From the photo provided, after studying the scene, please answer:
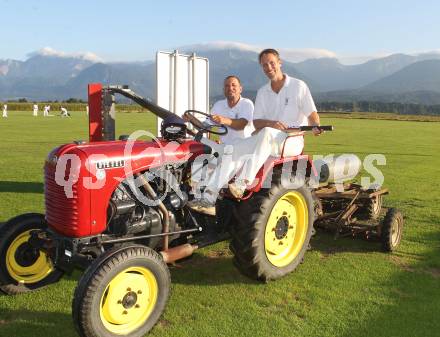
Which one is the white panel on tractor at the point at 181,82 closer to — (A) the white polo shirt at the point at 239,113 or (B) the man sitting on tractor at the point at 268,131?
(A) the white polo shirt at the point at 239,113

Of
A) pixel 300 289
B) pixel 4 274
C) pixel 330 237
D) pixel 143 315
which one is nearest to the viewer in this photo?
pixel 143 315

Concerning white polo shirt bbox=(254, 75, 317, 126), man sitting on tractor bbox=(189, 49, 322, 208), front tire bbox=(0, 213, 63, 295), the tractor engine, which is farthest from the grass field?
white polo shirt bbox=(254, 75, 317, 126)

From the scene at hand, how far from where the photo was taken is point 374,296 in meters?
3.90

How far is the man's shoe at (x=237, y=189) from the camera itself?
12.6ft

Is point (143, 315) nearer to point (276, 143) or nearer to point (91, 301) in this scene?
point (91, 301)

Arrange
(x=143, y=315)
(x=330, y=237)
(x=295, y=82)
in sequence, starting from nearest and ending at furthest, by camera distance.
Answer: (x=143, y=315) < (x=295, y=82) < (x=330, y=237)

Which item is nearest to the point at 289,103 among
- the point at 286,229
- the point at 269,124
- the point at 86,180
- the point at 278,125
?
the point at 269,124

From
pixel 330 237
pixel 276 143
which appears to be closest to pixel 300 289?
pixel 276 143

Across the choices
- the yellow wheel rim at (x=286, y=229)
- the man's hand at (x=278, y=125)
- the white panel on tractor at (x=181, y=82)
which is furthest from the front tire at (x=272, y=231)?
the white panel on tractor at (x=181, y=82)

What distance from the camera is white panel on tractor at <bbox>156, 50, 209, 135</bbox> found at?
6.99 metres

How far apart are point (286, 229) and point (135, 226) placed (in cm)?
160

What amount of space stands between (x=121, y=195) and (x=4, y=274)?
1.29 metres

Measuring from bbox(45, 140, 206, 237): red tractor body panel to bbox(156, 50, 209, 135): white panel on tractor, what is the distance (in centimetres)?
339

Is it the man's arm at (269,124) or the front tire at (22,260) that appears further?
the man's arm at (269,124)
